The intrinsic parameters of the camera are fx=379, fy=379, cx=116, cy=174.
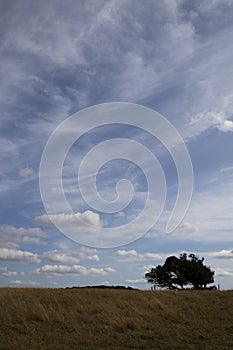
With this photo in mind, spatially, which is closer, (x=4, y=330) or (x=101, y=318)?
(x=4, y=330)

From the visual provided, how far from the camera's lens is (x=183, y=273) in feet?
199

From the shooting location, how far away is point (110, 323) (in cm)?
1616

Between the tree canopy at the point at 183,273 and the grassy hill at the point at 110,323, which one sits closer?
the grassy hill at the point at 110,323

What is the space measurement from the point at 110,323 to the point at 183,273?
153 ft

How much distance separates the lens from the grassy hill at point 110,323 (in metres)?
12.7

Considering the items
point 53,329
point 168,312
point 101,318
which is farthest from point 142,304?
point 53,329

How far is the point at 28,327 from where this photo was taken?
15156 millimetres

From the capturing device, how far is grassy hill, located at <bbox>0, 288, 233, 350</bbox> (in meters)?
12.7

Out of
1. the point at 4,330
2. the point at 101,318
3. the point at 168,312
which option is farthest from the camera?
the point at 168,312

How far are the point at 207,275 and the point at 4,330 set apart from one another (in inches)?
1998

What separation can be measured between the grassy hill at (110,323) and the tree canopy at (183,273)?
36.2 m

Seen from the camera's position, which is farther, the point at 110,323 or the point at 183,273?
the point at 183,273

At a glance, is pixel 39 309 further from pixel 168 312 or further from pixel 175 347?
pixel 175 347

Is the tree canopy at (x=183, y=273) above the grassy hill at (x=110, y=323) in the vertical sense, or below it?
above
